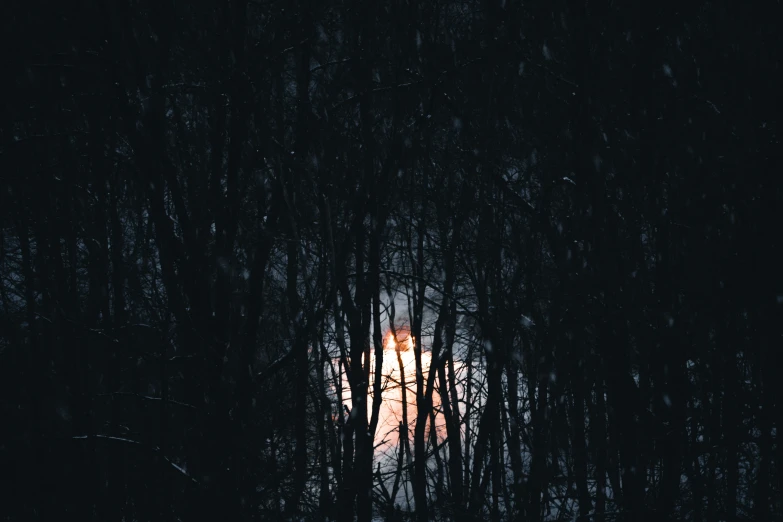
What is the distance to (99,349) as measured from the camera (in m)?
9.62

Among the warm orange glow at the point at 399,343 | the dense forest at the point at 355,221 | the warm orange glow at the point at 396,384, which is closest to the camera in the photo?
the dense forest at the point at 355,221

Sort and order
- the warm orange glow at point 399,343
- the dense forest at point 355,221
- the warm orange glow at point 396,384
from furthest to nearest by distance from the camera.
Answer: the warm orange glow at point 399,343 → the warm orange glow at point 396,384 → the dense forest at point 355,221

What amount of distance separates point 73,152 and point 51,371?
3.00m

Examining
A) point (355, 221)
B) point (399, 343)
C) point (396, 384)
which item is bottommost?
point (396, 384)

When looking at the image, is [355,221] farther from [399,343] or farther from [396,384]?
[396,384]

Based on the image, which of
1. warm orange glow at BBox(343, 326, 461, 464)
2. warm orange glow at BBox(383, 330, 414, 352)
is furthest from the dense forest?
warm orange glow at BBox(383, 330, 414, 352)

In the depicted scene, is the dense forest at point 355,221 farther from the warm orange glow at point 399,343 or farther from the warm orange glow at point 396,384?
the warm orange glow at point 399,343

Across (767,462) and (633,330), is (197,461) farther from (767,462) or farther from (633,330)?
(767,462)

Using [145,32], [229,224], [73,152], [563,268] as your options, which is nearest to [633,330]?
[563,268]

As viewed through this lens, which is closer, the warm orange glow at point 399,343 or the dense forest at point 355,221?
the dense forest at point 355,221

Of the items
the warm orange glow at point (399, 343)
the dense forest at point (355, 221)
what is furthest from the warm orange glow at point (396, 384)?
the dense forest at point (355, 221)

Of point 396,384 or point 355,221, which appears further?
point 396,384

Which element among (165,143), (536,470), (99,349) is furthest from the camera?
(99,349)

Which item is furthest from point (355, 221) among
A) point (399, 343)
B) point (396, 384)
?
point (396, 384)
